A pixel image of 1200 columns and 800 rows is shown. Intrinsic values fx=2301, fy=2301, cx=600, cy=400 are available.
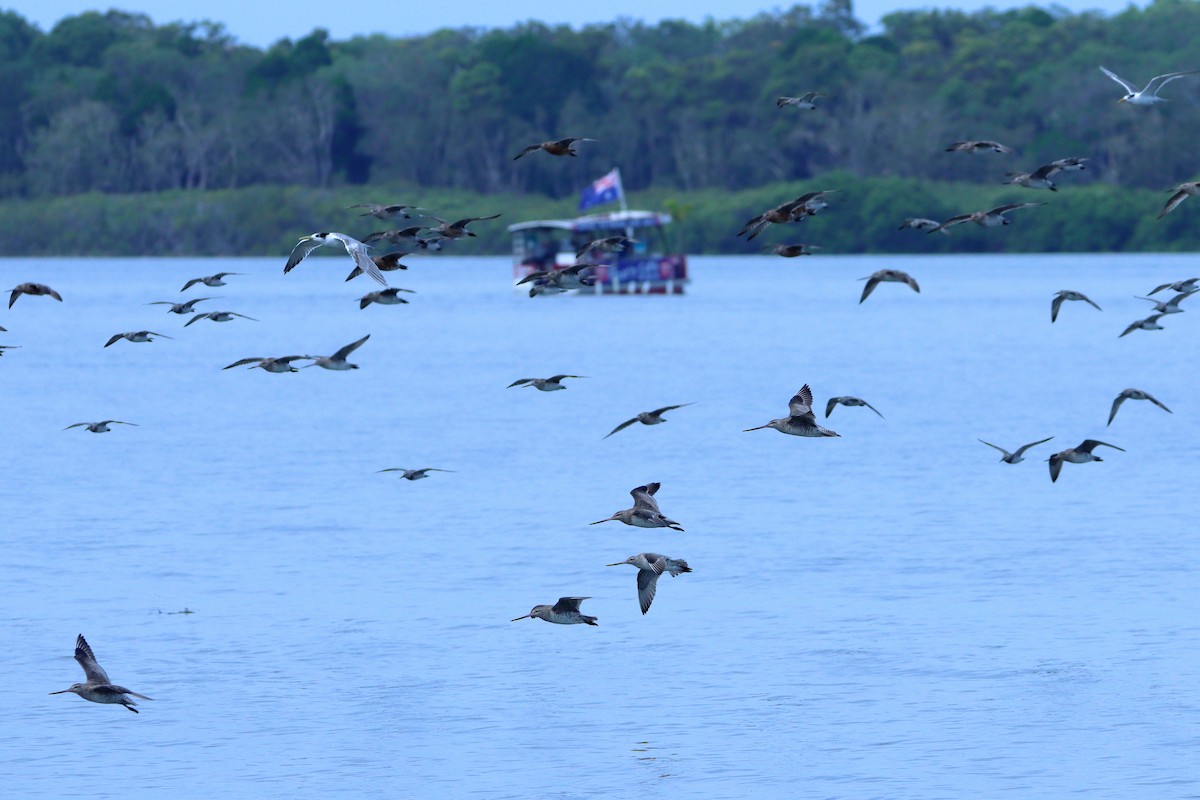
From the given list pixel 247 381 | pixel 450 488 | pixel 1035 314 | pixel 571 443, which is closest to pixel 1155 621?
pixel 450 488

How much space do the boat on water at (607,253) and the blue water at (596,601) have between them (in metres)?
40.5

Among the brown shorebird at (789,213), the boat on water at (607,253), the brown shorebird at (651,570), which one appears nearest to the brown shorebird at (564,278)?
the brown shorebird at (789,213)

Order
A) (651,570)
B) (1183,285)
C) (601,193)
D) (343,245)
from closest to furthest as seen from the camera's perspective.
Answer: (343,245)
(651,570)
(1183,285)
(601,193)

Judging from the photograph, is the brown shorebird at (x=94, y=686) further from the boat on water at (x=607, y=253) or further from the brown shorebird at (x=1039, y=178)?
the boat on water at (x=607, y=253)

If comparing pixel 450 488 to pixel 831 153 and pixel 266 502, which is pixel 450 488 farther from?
pixel 831 153

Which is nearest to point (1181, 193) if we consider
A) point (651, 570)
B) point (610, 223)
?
point (651, 570)

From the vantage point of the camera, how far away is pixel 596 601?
29.7 meters

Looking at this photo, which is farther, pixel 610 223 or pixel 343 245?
pixel 610 223

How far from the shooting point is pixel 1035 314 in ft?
411

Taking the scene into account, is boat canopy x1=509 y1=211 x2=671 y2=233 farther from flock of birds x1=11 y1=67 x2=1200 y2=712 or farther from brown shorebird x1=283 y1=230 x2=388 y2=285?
brown shorebird x1=283 y1=230 x2=388 y2=285

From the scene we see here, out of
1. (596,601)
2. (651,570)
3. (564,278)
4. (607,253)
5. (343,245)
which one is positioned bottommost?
(607,253)

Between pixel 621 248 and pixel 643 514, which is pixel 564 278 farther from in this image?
pixel 643 514

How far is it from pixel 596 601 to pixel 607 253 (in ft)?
225

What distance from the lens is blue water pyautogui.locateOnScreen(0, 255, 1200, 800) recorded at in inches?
862
